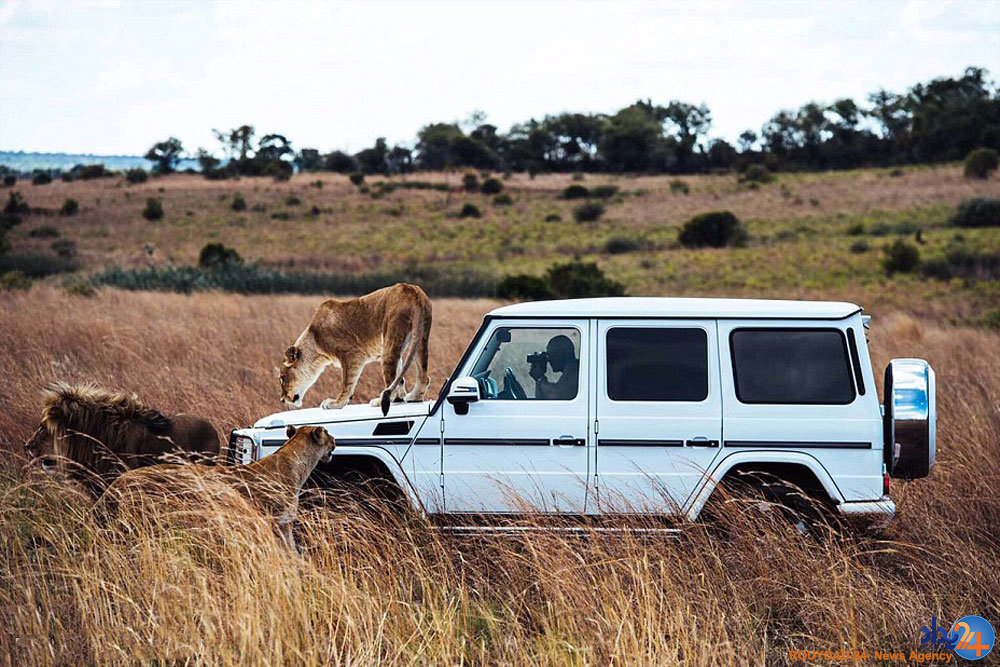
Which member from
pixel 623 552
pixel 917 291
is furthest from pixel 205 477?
pixel 917 291

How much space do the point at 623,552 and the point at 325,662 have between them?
1.90 meters

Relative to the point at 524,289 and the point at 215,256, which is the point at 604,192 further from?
the point at 524,289

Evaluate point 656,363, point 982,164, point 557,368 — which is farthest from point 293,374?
point 982,164

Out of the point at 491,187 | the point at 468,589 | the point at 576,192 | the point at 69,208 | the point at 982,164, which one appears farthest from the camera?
the point at 491,187

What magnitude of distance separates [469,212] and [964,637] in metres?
55.7

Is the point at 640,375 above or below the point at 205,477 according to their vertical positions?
above

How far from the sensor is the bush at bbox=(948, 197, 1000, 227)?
4491 cm

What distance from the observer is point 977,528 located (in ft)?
22.7

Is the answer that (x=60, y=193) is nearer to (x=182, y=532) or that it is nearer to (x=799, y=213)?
(x=799, y=213)

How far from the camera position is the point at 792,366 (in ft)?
19.8

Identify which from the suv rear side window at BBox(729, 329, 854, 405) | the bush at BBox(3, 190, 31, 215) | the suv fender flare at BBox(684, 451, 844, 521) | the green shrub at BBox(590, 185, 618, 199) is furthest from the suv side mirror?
the green shrub at BBox(590, 185, 618, 199)

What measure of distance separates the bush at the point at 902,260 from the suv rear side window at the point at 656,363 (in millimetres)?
32173

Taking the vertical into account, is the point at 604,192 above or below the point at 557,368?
above

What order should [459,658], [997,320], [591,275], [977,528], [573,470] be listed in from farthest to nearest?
[591,275]
[997,320]
[977,528]
[573,470]
[459,658]
